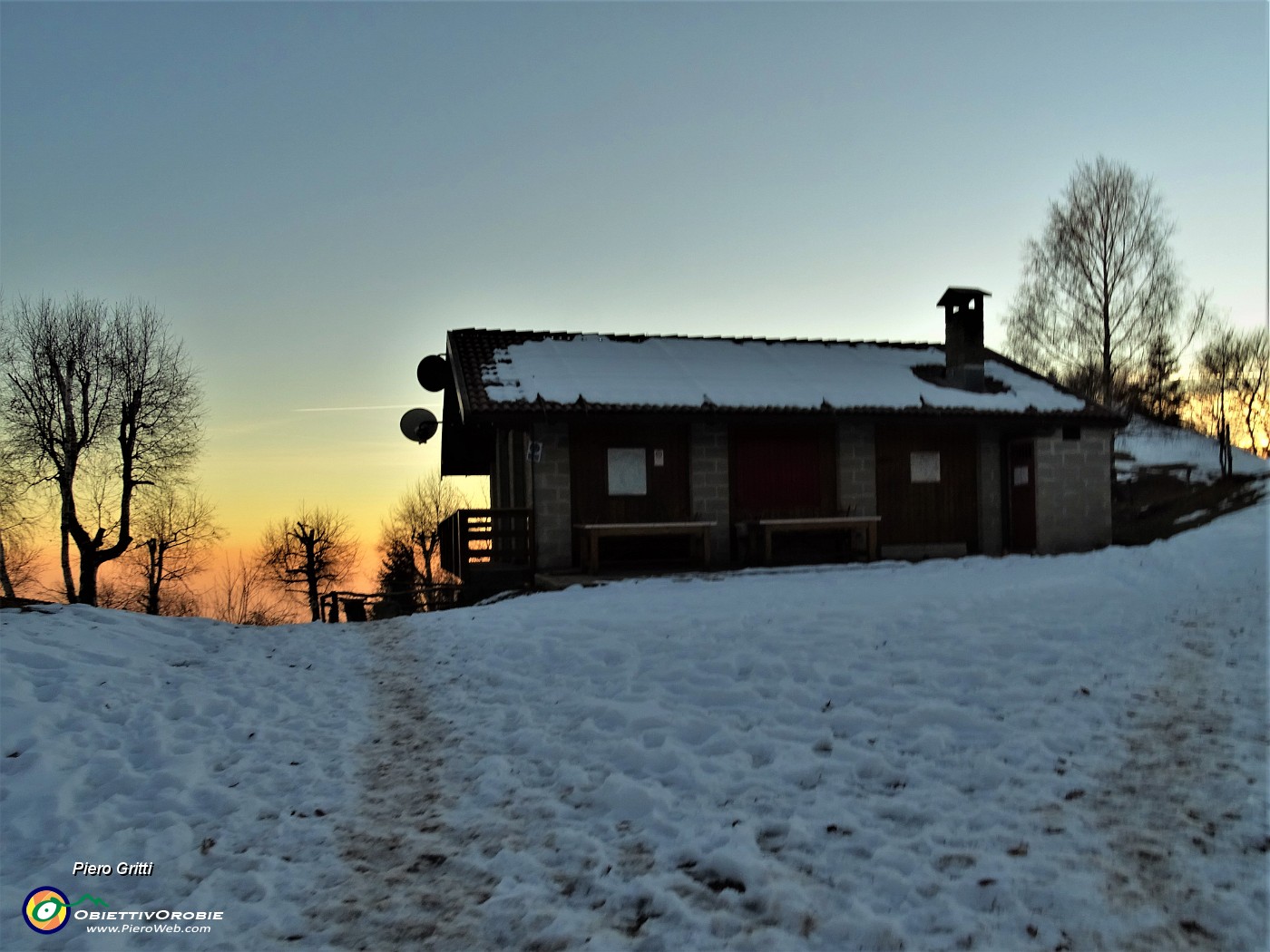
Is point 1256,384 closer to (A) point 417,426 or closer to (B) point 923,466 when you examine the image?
(B) point 923,466

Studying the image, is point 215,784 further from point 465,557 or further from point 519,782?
point 465,557

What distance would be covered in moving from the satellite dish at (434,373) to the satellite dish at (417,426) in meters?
0.74

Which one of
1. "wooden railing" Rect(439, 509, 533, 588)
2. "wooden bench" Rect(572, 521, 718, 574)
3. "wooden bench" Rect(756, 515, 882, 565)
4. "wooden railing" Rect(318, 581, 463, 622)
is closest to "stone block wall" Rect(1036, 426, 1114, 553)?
"wooden bench" Rect(756, 515, 882, 565)

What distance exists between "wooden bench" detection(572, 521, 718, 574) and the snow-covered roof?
2060 millimetres

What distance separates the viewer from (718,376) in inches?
675

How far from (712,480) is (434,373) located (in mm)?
7120

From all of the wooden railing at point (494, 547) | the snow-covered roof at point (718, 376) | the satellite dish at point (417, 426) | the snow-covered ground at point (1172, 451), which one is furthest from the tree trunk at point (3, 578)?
the snow-covered ground at point (1172, 451)

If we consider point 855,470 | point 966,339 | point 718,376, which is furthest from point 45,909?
point 966,339

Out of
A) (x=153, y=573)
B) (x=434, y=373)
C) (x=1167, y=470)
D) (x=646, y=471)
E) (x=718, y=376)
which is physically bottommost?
(x=153, y=573)

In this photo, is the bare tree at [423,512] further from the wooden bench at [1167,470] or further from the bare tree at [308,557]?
the wooden bench at [1167,470]

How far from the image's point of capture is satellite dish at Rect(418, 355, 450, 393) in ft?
62.7

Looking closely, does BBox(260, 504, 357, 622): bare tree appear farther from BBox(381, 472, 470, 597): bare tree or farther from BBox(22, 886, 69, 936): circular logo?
BBox(22, 886, 69, 936): circular logo

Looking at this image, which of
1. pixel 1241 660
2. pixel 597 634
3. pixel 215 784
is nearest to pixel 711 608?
pixel 597 634

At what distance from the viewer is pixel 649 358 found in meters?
17.9
